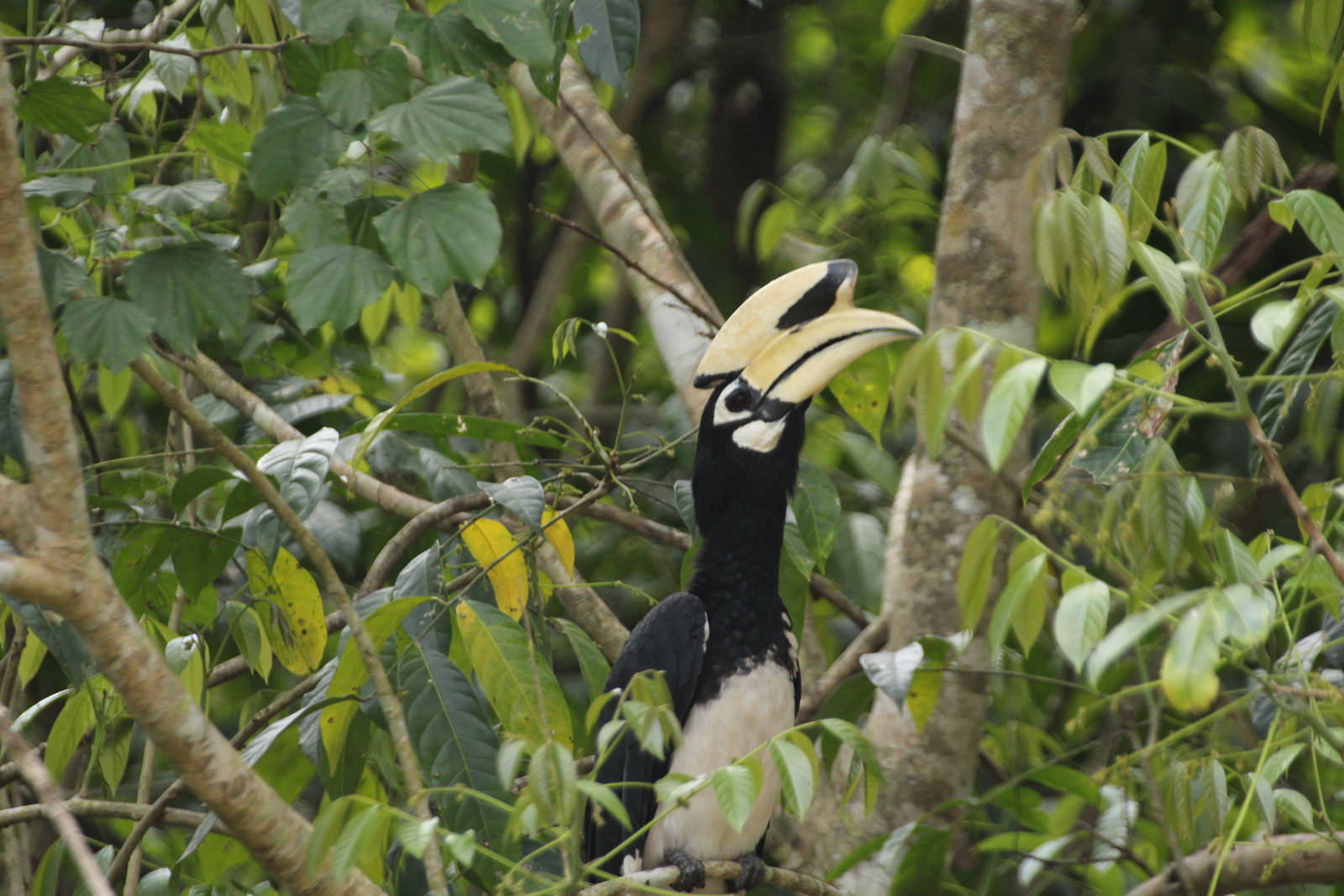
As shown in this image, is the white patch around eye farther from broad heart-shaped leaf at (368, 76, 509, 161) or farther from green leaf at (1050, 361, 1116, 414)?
green leaf at (1050, 361, 1116, 414)

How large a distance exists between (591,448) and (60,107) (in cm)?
97

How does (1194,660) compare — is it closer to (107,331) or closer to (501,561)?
(501,561)

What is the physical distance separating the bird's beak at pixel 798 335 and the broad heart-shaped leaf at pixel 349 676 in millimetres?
788

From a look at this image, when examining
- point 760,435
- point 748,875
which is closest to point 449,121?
point 760,435

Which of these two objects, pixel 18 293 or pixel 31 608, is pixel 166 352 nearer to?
pixel 31 608

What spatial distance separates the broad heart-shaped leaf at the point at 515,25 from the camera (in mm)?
1647

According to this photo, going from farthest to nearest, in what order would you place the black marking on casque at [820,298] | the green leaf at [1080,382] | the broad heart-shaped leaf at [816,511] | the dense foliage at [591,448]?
the broad heart-shaped leaf at [816,511], the black marking on casque at [820,298], the dense foliage at [591,448], the green leaf at [1080,382]

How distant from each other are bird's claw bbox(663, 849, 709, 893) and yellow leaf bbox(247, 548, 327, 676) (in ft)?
2.48

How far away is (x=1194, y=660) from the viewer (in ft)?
3.55

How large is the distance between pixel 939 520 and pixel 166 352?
152 centimetres

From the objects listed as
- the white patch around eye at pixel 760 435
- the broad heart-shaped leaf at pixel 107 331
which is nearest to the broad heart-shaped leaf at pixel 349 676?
the broad heart-shaped leaf at pixel 107 331

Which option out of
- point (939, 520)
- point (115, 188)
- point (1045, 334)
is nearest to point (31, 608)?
point (115, 188)

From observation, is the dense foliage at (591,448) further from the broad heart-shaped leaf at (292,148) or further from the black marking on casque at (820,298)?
the black marking on casque at (820,298)

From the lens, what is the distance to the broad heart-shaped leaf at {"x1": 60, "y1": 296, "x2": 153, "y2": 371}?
1631 mm
